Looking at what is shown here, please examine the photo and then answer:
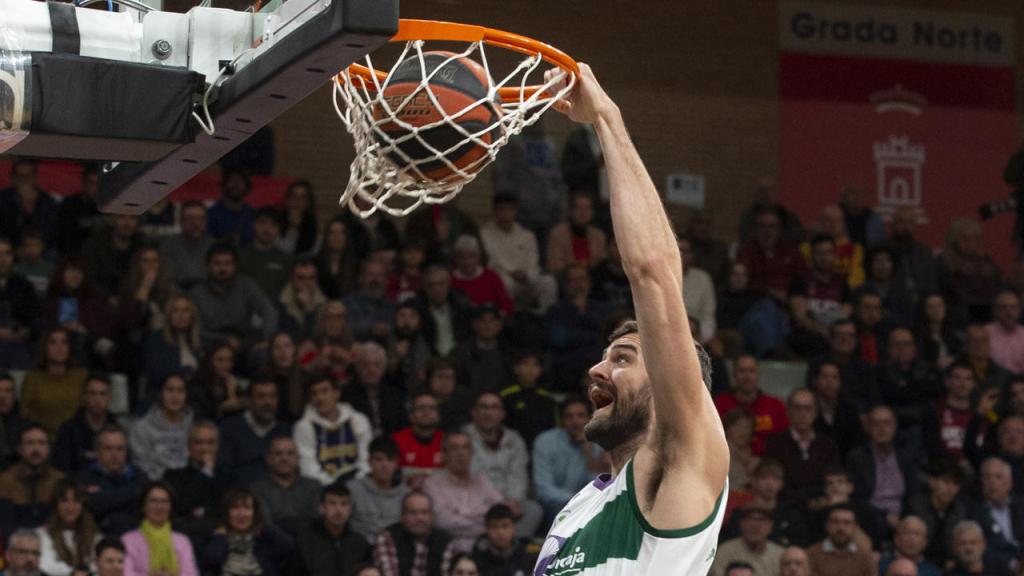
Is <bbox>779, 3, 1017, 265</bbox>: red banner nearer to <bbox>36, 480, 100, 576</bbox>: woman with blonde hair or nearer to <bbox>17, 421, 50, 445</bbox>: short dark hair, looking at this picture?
<bbox>17, 421, 50, 445</bbox>: short dark hair

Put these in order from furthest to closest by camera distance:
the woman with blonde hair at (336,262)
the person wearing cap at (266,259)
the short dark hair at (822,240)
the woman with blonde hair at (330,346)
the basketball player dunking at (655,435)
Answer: the short dark hair at (822,240) → the woman with blonde hair at (336,262) → the person wearing cap at (266,259) → the woman with blonde hair at (330,346) → the basketball player dunking at (655,435)

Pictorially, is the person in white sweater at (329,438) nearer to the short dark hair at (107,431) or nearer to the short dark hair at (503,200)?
the short dark hair at (107,431)

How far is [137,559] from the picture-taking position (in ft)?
27.1

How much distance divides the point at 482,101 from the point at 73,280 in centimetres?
661

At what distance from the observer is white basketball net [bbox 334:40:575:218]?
Result: 11.8ft

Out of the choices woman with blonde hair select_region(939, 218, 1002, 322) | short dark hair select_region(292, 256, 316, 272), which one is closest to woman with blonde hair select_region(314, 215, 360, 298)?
short dark hair select_region(292, 256, 316, 272)

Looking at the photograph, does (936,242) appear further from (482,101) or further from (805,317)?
(482,101)

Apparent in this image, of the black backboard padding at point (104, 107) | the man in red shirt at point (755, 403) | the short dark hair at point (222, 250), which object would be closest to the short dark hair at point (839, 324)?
the man in red shirt at point (755, 403)

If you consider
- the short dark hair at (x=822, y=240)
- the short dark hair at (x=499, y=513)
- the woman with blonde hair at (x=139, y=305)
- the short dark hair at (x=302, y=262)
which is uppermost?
the short dark hair at (x=822, y=240)

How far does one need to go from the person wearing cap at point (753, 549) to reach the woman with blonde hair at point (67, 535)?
343 cm

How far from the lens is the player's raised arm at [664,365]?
331cm

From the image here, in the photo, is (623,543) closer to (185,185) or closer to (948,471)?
(948,471)

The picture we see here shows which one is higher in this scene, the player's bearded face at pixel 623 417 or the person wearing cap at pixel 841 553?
the player's bearded face at pixel 623 417

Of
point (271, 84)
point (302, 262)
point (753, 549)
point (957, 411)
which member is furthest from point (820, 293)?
point (271, 84)
